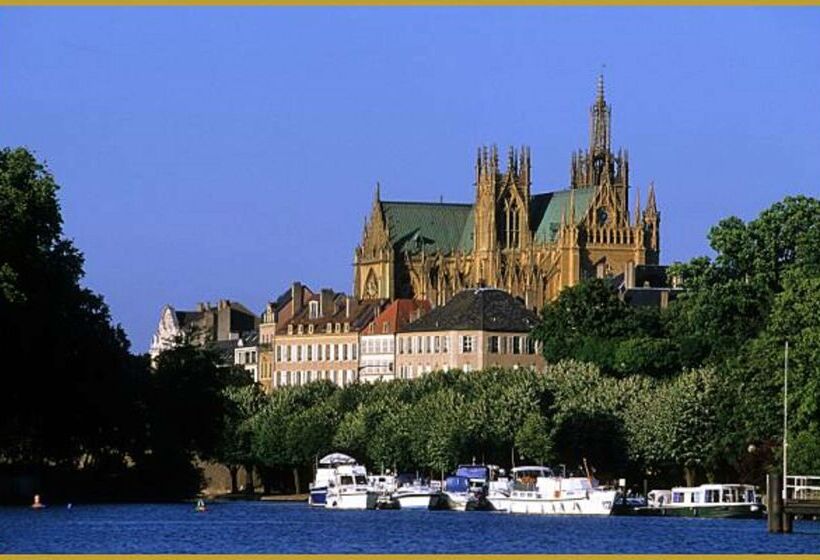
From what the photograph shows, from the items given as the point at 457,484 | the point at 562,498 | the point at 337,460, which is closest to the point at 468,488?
the point at 457,484

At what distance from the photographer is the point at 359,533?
11150cm

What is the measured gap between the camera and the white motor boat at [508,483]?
143125 millimetres

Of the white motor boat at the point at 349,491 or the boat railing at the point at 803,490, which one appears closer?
the boat railing at the point at 803,490

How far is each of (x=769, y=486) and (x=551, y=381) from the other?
63241 mm

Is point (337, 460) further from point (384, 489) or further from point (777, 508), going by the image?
point (777, 508)

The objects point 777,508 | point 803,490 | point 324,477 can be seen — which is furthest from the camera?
point 324,477

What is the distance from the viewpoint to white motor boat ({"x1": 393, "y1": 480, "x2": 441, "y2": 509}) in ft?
488

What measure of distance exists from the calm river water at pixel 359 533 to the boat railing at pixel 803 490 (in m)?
1.19

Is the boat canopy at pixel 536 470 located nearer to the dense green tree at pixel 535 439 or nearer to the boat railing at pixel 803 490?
the dense green tree at pixel 535 439

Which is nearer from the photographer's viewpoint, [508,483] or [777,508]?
[777,508]

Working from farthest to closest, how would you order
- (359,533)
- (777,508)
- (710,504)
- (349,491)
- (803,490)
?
(349,491), (710,504), (803,490), (359,533), (777,508)

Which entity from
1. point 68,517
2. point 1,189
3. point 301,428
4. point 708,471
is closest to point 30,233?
point 1,189

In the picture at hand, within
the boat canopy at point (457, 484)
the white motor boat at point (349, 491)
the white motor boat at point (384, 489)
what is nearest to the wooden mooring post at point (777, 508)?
the boat canopy at point (457, 484)

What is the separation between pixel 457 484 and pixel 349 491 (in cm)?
508
